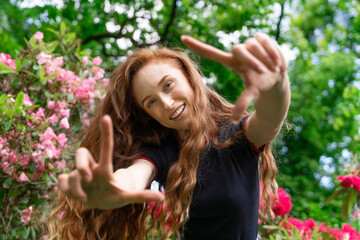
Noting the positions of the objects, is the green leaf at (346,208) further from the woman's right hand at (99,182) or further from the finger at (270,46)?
the woman's right hand at (99,182)

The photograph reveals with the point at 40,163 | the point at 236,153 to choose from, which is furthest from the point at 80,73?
the point at 236,153

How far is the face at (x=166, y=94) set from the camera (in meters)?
1.42

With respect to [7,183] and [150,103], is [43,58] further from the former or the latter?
[150,103]

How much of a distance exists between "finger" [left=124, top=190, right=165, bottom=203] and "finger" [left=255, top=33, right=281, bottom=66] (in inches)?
17.5

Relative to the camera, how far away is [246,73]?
3.17 feet

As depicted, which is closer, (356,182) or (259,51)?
(259,51)

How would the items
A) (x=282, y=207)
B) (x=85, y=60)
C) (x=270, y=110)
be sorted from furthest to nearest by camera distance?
(x=85, y=60)
(x=282, y=207)
(x=270, y=110)

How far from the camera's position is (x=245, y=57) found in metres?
0.95

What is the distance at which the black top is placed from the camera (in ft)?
4.57

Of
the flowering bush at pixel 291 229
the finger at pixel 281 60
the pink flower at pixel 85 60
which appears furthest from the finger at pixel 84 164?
the pink flower at pixel 85 60

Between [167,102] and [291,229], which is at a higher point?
[167,102]

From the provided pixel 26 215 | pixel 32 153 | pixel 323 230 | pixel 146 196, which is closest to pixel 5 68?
pixel 32 153

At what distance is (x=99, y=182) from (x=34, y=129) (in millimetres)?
1223

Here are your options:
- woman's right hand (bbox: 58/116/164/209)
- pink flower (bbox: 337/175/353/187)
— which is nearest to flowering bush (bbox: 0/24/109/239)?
woman's right hand (bbox: 58/116/164/209)
